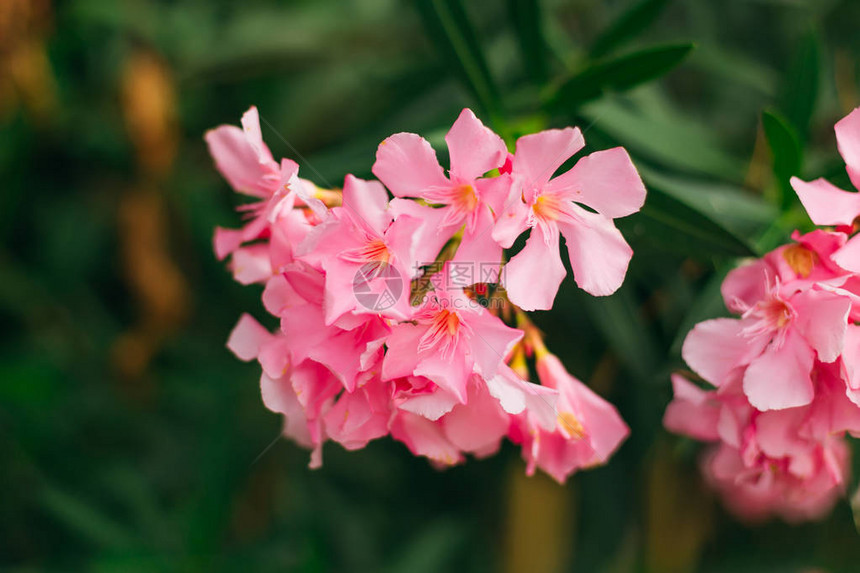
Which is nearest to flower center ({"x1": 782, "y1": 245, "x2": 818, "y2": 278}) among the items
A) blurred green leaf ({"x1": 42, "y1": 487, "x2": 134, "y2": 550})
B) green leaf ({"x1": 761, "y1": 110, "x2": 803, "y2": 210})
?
Result: green leaf ({"x1": 761, "y1": 110, "x2": 803, "y2": 210})

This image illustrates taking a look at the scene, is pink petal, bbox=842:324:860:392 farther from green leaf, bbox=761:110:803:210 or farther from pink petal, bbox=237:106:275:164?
pink petal, bbox=237:106:275:164

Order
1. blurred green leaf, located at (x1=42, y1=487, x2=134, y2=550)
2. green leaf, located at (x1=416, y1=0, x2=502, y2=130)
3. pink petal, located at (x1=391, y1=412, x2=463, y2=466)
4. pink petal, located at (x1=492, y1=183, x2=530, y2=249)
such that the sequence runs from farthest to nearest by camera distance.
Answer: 1. blurred green leaf, located at (x1=42, y1=487, x2=134, y2=550)
2. green leaf, located at (x1=416, y1=0, x2=502, y2=130)
3. pink petal, located at (x1=391, y1=412, x2=463, y2=466)
4. pink petal, located at (x1=492, y1=183, x2=530, y2=249)

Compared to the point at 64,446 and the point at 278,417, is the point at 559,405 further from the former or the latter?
the point at 64,446

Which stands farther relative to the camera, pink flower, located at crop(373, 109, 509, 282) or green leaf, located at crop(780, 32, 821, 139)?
green leaf, located at crop(780, 32, 821, 139)

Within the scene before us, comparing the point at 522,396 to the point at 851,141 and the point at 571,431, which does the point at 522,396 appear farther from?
the point at 851,141

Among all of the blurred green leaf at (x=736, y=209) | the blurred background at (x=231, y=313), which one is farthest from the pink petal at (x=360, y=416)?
the blurred background at (x=231, y=313)

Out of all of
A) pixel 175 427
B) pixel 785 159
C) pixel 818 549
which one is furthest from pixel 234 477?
pixel 818 549

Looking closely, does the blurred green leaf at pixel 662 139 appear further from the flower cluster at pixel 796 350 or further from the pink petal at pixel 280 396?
the pink petal at pixel 280 396
